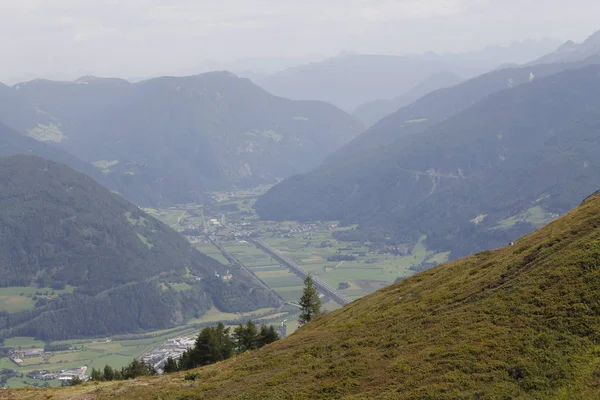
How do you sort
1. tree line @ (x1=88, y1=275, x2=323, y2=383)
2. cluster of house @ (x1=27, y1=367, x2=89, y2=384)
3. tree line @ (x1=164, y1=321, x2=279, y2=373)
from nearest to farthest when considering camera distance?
tree line @ (x1=164, y1=321, x2=279, y2=373)
tree line @ (x1=88, y1=275, x2=323, y2=383)
cluster of house @ (x1=27, y1=367, x2=89, y2=384)

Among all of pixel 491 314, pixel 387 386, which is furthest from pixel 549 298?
pixel 387 386

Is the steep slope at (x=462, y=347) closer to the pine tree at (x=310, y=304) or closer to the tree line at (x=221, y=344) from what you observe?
the tree line at (x=221, y=344)

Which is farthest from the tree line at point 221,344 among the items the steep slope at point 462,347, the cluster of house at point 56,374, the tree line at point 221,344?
the cluster of house at point 56,374

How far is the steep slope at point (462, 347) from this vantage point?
32812 millimetres

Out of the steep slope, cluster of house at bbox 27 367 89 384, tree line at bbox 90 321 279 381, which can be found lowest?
cluster of house at bbox 27 367 89 384

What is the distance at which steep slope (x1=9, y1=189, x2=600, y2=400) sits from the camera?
32812 mm

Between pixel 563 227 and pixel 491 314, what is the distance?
15.5m

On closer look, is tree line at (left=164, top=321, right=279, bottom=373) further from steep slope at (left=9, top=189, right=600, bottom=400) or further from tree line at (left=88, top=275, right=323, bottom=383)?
steep slope at (left=9, top=189, right=600, bottom=400)

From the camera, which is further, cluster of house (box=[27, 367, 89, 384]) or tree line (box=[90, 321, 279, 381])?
cluster of house (box=[27, 367, 89, 384])

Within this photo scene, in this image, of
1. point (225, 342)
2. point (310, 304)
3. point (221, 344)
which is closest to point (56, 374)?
point (225, 342)

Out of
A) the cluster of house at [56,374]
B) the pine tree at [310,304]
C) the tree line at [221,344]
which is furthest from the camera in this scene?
the cluster of house at [56,374]

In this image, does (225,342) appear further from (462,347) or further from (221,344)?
(462,347)

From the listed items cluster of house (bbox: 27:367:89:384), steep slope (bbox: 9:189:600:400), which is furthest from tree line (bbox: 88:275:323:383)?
cluster of house (bbox: 27:367:89:384)

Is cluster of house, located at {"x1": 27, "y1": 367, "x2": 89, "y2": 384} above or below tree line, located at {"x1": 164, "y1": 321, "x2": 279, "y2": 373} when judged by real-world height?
below
